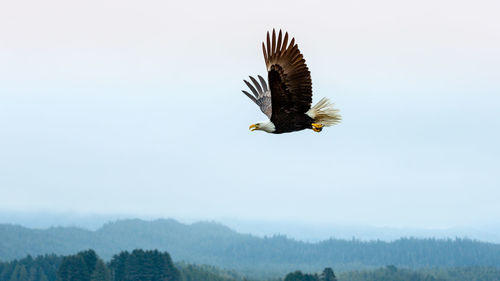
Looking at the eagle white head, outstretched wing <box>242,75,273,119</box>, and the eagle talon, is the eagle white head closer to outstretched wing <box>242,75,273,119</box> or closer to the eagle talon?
the eagle talon

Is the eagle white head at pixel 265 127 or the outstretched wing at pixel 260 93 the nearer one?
the eagle white head at pixel 265 127

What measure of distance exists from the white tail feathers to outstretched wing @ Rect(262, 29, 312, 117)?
767 mm

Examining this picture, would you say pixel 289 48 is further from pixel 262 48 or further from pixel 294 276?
pixel 294 276

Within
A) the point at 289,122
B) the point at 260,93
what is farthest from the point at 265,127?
the point at 260,93

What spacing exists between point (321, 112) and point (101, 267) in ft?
520

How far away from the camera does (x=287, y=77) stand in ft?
58.0

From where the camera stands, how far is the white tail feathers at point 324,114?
18781 mm

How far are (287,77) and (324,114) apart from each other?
2175 millimetres

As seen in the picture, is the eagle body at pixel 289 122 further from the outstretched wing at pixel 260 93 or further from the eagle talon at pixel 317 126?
the outstretched wing at pixel 260 93

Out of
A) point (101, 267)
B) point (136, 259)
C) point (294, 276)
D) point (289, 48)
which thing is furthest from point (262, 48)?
point (136, 259)

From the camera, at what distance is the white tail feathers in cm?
1878

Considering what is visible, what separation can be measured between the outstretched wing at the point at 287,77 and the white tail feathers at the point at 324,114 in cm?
77

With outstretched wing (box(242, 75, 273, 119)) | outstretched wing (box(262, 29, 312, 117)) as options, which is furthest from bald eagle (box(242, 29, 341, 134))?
outstretched wing (box(242, 75, 273, 119))

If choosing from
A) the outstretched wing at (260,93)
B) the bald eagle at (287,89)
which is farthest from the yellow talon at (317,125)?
the outstretched wing at (260,93)
